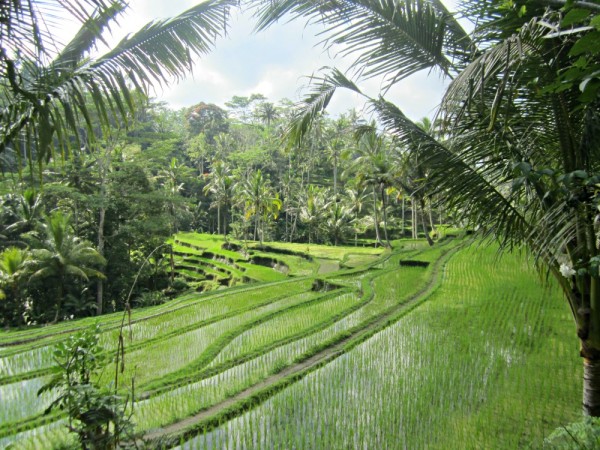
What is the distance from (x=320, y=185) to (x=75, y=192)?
2381 centimetres

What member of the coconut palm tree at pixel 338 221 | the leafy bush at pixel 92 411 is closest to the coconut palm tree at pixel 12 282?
the leafy bush at pixel 92 411

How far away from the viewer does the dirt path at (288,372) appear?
3.55 metres

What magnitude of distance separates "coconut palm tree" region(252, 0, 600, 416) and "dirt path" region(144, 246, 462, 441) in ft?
9.33

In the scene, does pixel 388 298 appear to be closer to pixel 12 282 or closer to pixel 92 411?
pixel 92 411

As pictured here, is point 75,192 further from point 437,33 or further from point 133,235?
point 437,33

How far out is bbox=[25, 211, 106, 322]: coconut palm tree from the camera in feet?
41.9

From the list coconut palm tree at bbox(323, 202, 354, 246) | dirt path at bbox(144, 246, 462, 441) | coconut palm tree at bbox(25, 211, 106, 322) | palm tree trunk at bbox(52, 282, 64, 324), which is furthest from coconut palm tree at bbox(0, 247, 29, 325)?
coconut palm tree at bbox(323, 202, 354, 246)

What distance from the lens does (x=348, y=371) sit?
15.7 ft

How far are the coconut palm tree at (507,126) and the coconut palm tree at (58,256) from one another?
12564 millimetres

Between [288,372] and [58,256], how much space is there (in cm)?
1110

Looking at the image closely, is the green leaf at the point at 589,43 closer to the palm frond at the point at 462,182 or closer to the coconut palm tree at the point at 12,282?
the palm frond at the point at 462,182

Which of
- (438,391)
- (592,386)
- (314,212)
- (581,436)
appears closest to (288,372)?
(438,391)

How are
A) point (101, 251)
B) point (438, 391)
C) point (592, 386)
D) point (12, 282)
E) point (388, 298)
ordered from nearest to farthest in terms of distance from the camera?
point (592, 386)
point (438, 391)
point (388, 298)
point (12, 282)
point (101, 251)

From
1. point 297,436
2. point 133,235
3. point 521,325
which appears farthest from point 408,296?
point 133,235
